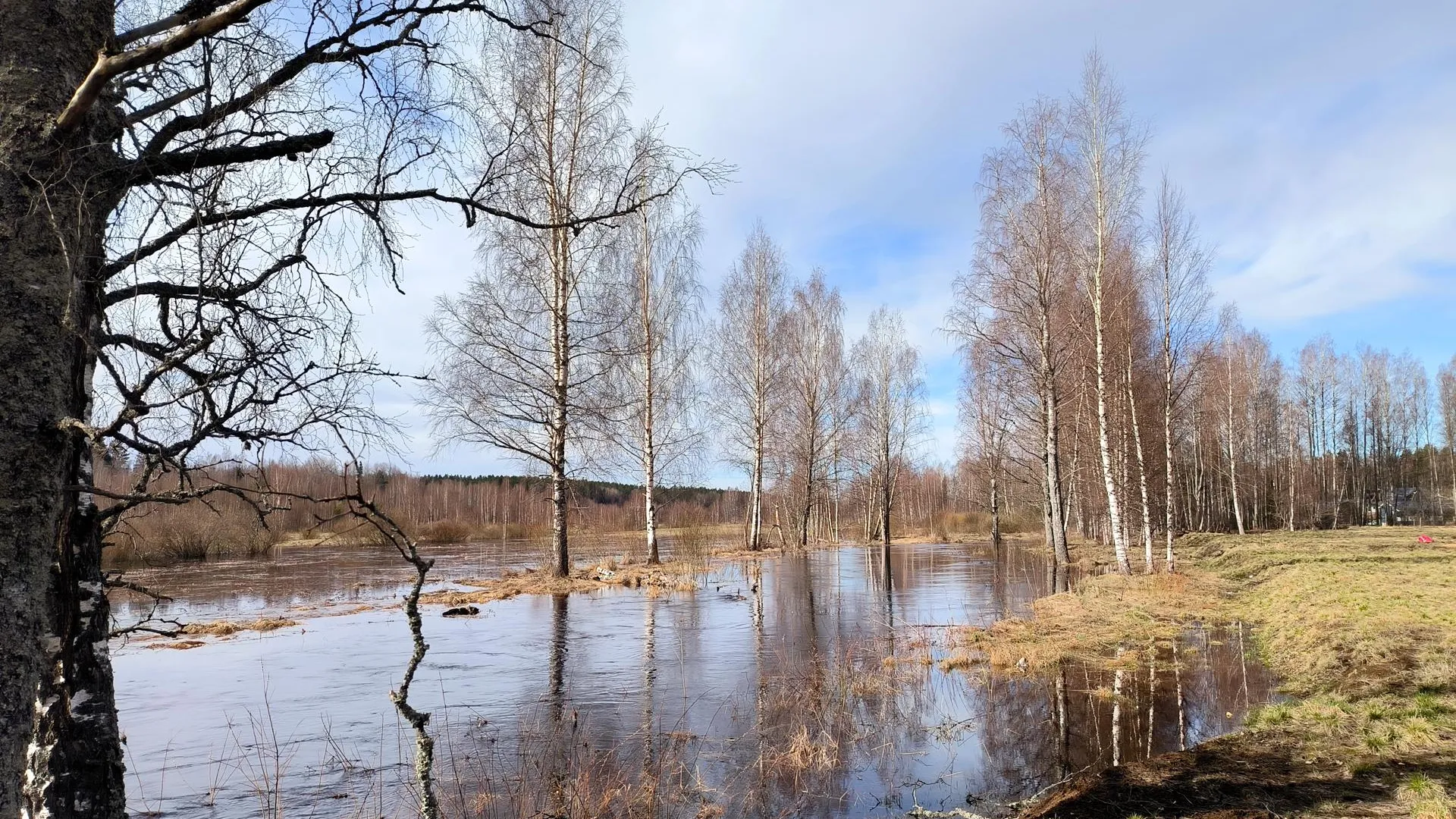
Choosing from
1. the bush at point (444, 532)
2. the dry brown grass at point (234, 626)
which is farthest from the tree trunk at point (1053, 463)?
the bush at point (444, 532)

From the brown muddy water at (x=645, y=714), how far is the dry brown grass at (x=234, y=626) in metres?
0.41

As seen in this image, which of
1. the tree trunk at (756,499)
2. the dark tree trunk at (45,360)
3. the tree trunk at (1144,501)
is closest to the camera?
the dark tree trunk at (45,360)

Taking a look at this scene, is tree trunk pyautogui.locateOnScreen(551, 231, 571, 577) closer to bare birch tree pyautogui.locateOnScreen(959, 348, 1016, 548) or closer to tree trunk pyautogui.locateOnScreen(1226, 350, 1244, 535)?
bare birch tree pyautogui.locateOnScreen(959, 348, 1016, 548)

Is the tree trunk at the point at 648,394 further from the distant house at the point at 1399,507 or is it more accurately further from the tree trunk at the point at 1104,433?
the distant house at the point at 1399,507

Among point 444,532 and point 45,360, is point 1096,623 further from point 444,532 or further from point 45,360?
point 444,532

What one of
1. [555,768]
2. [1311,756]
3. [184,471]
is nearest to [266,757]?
[555,768]

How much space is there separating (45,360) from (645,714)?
20.6ft

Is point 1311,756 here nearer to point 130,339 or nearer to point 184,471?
point 184,471

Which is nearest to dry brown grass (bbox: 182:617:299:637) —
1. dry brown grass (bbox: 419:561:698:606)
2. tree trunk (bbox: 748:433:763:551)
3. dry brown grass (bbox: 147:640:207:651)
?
dry brown grass (bbox: 147:640:207:651)

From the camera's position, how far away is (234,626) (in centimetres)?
1309

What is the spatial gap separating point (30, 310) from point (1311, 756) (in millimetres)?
7944

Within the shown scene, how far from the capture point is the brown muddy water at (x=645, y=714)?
18.6 feet

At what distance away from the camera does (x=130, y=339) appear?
3059 millimetres

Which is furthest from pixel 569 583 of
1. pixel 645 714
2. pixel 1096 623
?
pixel 1096 623
